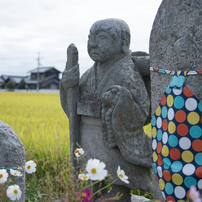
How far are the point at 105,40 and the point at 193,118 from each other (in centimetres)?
111

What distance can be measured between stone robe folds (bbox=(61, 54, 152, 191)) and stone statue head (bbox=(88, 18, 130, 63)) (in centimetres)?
11

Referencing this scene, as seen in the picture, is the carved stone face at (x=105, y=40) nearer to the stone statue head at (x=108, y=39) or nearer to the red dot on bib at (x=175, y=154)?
the stone statue head at (x=108, y=39)

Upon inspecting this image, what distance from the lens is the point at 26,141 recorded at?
12.6 ft

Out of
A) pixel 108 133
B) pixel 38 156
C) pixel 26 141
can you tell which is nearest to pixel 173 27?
pixel 108 133

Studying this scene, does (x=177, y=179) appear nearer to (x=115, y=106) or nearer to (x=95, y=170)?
(x=95, y=170)

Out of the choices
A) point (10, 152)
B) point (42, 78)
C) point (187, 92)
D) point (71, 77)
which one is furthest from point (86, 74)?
point (42, 78)

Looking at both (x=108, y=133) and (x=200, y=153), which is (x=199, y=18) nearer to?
(x=200, y=153)

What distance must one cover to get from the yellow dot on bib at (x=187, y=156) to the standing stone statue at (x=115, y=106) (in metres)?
0.67

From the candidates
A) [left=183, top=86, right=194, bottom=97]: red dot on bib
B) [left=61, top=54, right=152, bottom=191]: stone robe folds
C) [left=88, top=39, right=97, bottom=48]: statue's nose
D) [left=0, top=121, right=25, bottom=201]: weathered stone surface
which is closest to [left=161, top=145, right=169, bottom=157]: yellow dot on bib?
[left=183, top=86, right=194, bottom=97]: red dot on bib

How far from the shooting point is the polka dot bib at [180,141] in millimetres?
1549

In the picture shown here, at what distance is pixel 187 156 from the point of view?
158cm

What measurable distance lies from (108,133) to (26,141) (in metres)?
2.04

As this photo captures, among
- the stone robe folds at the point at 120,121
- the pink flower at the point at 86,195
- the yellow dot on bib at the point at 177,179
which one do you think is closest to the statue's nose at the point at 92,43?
the stone robe folds at the point at 120,121

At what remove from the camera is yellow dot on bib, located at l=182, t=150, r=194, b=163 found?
5.15ft
